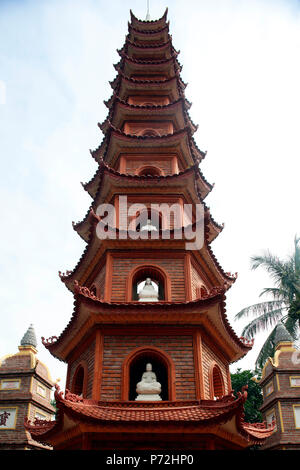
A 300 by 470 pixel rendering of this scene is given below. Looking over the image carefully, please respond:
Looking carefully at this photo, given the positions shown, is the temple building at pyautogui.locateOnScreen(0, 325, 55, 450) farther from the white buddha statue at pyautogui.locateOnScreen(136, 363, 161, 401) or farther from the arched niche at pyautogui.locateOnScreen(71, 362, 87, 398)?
the white buddha statue at pyautogui.locateOnScreen(136, 363, 161, 401)

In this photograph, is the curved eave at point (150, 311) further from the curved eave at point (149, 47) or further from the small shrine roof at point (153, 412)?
the curved eave at point (149, 47)

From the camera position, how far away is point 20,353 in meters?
19.2

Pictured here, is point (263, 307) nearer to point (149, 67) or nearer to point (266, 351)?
point (266, 351)

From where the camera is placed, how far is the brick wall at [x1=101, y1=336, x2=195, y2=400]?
10227 mm

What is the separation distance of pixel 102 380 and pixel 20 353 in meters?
10.2

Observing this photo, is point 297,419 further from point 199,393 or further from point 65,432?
point 65,432

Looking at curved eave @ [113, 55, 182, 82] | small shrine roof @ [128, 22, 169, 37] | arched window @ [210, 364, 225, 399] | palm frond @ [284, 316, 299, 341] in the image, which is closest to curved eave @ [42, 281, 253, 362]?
arched window @ [210, 364, 225, 399]

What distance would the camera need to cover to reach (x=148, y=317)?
10.9 meters

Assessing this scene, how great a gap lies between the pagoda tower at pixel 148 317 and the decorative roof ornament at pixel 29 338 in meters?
7.12

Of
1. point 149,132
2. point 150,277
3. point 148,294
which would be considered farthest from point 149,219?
point 149,132

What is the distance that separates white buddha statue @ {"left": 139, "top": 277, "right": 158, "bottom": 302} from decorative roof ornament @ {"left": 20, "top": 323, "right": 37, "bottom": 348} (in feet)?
32.4

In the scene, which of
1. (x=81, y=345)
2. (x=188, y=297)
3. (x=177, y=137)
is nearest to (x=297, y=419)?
(x=188, y=297)

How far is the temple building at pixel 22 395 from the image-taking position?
17.0 metres

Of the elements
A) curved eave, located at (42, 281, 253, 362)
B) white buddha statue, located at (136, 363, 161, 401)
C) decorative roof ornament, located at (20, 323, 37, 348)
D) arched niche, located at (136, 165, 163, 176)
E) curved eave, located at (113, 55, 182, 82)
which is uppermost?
curved eave, located at (113, 55, 182, 82)
